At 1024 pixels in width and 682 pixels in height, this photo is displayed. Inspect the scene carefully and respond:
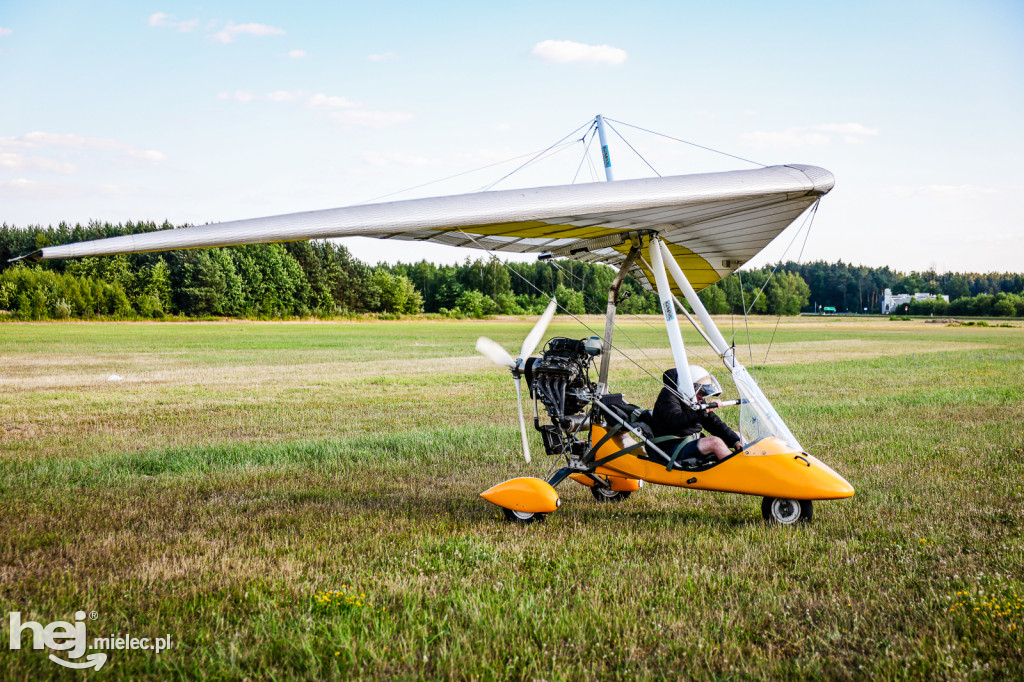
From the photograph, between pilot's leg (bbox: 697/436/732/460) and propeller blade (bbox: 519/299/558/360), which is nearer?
pilot's leg (bbox: 697/436/732/460)

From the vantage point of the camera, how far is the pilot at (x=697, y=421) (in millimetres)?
5918

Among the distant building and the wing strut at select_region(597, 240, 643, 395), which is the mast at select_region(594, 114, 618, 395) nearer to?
the wing strut at select_region(597, 240, 643, 395)

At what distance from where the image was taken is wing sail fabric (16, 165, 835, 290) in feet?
16.4

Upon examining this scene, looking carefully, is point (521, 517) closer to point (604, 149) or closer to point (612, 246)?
point (612, 246)

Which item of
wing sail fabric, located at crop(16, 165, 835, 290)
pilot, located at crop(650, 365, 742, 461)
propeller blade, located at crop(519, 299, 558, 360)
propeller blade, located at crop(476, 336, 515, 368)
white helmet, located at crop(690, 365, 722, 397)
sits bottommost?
pilot, located at crop(650, 365, 742, 461)

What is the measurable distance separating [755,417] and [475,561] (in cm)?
295

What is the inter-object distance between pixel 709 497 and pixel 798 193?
10.4ft

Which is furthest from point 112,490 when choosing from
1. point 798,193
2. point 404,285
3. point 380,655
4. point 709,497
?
point 404,285

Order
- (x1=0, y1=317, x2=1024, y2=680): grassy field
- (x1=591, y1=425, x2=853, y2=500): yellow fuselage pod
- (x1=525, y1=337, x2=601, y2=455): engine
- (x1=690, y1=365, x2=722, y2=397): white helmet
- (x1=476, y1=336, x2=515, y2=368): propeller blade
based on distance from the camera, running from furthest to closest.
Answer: (x1=476, y1=336, x2=515, y2=368): propeller blade < (x1=525, y1=337, x2=601, y2=455): engine < (x1=690, y1=365, x2=722, y2=397): white helmet < (x1=591, y1=425, x2=853, y2=500): yellow fuselage pod < (x1=0, y1=317, x2=1024, y2=680): grassy field

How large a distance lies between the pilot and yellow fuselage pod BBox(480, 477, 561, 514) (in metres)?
1.20

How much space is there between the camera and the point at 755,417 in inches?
240

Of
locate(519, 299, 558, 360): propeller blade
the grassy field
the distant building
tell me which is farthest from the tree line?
locate(519, 299, 558, 360): propeller blade

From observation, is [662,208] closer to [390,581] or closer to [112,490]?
[390,581]

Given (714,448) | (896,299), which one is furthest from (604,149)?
(896,299)
